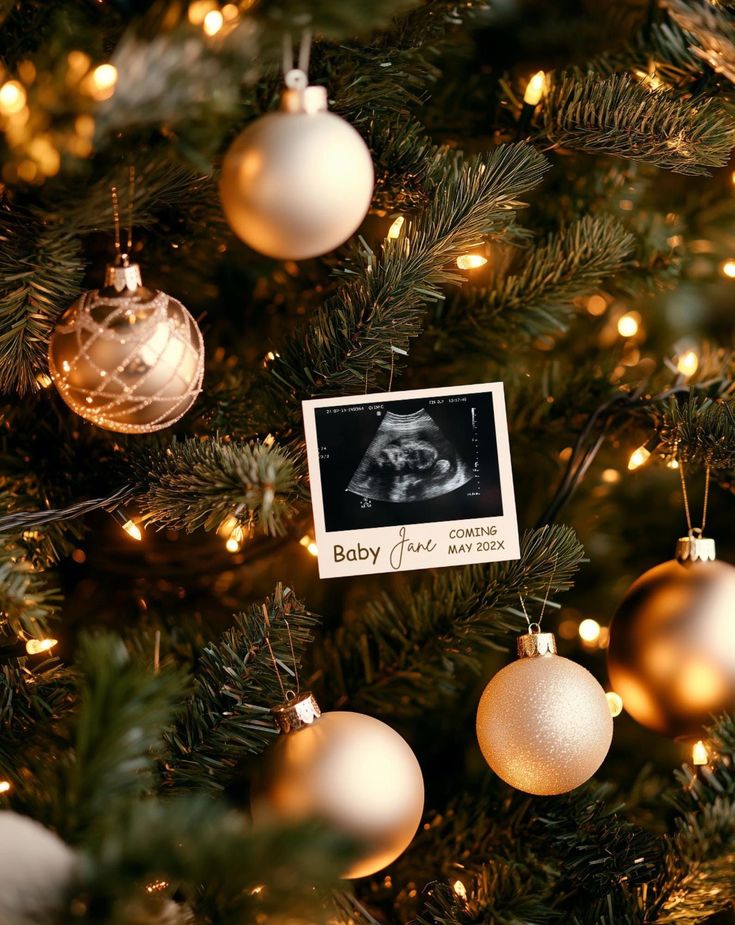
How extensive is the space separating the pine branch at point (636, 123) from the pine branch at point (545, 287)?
8 centimetres

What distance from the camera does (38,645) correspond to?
0.66 m

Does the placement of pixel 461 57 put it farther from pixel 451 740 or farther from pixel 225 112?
pixel 451 740

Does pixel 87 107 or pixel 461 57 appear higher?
pixel 461 57

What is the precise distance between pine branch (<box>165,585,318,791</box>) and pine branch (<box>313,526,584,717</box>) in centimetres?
12

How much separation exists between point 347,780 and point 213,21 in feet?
1.71

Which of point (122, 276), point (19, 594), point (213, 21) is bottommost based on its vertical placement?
point (19, 594)

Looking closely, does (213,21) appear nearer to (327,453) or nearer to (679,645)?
(327,453)

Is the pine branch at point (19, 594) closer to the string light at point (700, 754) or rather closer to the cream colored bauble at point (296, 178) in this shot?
the cream colored bauble at point (296, 178)

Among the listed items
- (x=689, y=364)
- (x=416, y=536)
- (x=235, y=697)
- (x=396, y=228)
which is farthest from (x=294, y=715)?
(x=689, y=364)

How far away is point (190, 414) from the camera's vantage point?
74cm

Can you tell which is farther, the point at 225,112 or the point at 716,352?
the point at 716,352

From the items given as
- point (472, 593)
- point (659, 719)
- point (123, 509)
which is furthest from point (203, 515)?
point (659, 719)

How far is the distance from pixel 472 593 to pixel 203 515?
255 mm

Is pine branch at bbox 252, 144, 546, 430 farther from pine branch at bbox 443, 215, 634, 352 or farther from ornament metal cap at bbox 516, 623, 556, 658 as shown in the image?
ornament metal cap at bbox 516, 623, 556, 658
